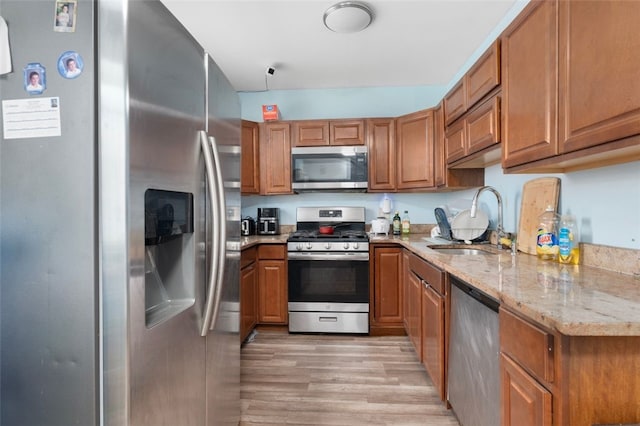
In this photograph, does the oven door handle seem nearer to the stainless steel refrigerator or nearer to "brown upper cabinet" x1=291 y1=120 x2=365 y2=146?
"brown upper cabinet" x1=291 y1=120 x2=365 y2=146

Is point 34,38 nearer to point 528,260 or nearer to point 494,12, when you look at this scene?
point 528,260

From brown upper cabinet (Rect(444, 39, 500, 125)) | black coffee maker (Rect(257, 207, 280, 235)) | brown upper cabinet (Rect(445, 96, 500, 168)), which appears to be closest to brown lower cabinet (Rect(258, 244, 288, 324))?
black coffee maker (Rect(257, 207, 280, 235))

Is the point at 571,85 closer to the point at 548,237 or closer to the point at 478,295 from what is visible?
the point at 548,237

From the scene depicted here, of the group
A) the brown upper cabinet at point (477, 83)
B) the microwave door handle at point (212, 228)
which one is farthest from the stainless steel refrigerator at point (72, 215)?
the brown upper cabinet at point (477, 83)

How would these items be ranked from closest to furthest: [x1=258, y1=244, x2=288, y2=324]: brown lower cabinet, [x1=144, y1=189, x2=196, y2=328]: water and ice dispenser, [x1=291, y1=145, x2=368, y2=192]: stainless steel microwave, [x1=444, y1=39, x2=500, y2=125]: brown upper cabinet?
1. [x1=144, y1=189, x2=196, y2=328]: water and ice dispenser
2. [x1=444, y1=39, x2=500, y2=125]: brown upper cabinet
3. [x1=258, y1=244, x2=288, y2=324]: brown lower cabinet
4. [x1=291, y1=145, x2=368, y2=192]: stainless steel microwave

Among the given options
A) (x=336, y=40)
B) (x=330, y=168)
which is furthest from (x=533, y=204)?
(x=336, y=40)

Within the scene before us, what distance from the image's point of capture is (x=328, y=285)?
8.88 feet

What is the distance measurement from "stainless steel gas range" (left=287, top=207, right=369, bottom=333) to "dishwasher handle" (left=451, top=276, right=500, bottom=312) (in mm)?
1222

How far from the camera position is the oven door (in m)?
2.68

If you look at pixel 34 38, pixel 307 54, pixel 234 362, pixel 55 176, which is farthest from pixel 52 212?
pixel 307 54

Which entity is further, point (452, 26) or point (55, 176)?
point (452, 26)

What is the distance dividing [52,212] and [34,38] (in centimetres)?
46

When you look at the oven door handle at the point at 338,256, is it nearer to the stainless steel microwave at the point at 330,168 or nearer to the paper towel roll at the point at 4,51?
the stainless steel microwave at the point at 330,168

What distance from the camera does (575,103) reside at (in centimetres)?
107
